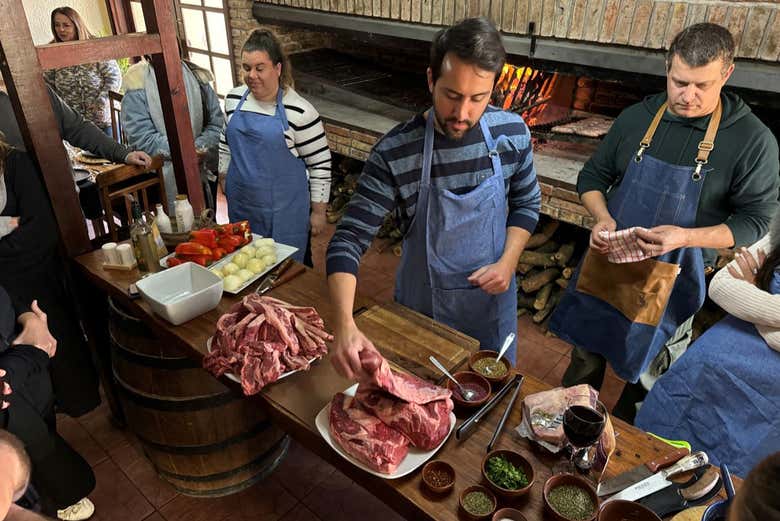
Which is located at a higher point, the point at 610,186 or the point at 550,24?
the point at 550,24

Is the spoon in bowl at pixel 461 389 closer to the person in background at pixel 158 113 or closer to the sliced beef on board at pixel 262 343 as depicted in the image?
the sliced beef on board at pixel 262 343

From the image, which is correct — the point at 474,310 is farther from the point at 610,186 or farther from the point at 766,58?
the point at 766,58

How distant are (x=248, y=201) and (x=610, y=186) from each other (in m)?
2.43

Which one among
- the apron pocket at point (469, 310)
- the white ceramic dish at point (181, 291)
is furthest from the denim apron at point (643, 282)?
the white ceramic dish at point (181, 291)

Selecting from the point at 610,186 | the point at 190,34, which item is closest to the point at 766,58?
the point at 610,186

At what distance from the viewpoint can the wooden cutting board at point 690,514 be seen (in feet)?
4.63

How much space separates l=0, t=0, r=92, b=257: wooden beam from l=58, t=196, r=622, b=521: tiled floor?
1.27 m

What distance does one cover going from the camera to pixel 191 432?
103 inches

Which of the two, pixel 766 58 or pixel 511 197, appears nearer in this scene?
pixel 511 197

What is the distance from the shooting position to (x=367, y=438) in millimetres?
1645

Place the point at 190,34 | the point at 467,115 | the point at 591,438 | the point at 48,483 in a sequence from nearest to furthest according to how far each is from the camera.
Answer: the point at 591,438 < the point at 467,115 < the point at 48,483 < the point at 190,34

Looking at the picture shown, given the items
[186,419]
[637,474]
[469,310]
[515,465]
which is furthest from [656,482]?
[186,419]

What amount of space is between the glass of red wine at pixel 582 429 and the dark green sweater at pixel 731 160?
1498mm

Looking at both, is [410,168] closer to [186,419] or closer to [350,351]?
[350,351]
